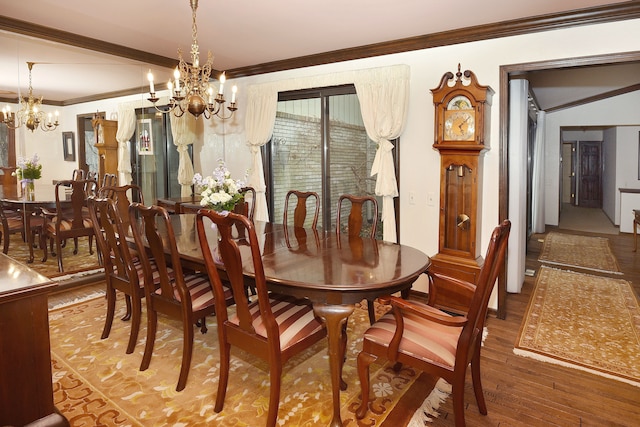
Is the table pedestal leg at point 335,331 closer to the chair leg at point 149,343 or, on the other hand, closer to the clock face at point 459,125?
the chair leg at point 149,343

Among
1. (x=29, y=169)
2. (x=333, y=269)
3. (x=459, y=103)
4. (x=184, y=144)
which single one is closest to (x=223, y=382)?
(x=333, y=269)

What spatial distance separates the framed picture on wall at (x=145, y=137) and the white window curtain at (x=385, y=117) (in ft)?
8.40

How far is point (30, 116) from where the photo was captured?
3729mm

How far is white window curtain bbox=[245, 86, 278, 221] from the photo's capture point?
484 cm

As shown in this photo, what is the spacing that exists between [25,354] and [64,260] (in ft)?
10.1

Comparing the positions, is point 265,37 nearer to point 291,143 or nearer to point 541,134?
point 291,143

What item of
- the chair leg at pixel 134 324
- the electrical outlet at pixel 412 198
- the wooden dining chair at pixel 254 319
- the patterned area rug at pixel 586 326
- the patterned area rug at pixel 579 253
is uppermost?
the electrical outlet at pixel 412 198

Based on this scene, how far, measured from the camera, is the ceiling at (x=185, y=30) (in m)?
3.02

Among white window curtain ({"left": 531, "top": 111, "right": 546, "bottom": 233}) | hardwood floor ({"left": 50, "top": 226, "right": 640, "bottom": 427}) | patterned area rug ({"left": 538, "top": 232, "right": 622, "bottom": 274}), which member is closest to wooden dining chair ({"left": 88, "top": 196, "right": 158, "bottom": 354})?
hardwood floor ({"left": 50, "top": 226, "right": 640, "bottom": 427})

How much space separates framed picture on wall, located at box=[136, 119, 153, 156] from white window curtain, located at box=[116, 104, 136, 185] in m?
0.08

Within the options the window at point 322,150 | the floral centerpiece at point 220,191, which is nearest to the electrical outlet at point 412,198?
the window at point 322,150

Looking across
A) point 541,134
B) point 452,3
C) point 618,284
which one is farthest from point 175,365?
point 541,134

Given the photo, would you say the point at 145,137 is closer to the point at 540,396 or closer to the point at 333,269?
the point at 333,269

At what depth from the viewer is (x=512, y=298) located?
13.3 ft
